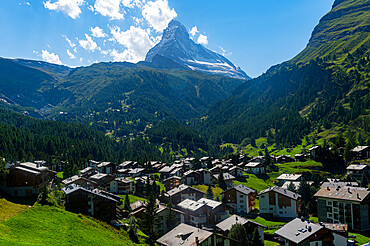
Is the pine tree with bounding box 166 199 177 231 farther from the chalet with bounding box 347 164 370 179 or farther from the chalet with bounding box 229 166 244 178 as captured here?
the chalet with bounding box 347 164 370 179

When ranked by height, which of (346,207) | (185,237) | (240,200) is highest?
(185,237)

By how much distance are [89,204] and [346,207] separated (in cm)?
6526

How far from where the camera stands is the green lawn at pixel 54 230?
38294 millimetres

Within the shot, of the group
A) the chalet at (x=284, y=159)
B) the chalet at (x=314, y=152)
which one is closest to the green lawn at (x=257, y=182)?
the chalet at (x=284, y=159)

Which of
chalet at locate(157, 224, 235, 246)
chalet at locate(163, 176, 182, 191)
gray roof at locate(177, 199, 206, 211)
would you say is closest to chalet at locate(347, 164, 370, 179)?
chalet at locate(163, 176, 182, 191)

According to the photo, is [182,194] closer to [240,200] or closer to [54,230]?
[240,200]

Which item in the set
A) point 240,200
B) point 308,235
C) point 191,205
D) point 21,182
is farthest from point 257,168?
point 21,182

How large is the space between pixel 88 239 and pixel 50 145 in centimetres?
15409

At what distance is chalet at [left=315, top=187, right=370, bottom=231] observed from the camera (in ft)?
258

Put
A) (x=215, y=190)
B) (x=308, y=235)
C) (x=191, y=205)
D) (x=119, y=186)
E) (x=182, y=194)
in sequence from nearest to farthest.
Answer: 1. (x=308, y=235)
2. (x=191, y=205)
3. (x=182, y=194)
4. (x=119, y=186)
5. (x=215, y=190)

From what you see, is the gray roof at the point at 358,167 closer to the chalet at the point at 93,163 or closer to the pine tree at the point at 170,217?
the pine tree at the point at 170,217

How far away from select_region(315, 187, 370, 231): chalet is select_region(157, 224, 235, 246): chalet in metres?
40.0

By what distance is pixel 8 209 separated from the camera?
51719 mm

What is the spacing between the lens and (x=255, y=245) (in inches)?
2388
